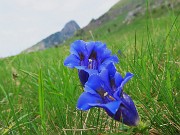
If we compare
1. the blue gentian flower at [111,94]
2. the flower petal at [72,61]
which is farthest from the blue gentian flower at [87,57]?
the blue gentian flower at [111,94]

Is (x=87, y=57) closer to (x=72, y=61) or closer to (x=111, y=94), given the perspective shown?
(x=72, y=61)

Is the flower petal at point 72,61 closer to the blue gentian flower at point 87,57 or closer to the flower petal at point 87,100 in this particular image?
the blue gentian flower at point 87,57

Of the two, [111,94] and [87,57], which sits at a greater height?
[87,57]

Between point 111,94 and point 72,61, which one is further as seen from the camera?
point 72,61

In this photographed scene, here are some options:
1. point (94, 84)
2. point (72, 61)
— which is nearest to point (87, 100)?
point (94, 84)

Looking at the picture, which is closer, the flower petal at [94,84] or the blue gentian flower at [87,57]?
the flower petal at [94,84]
